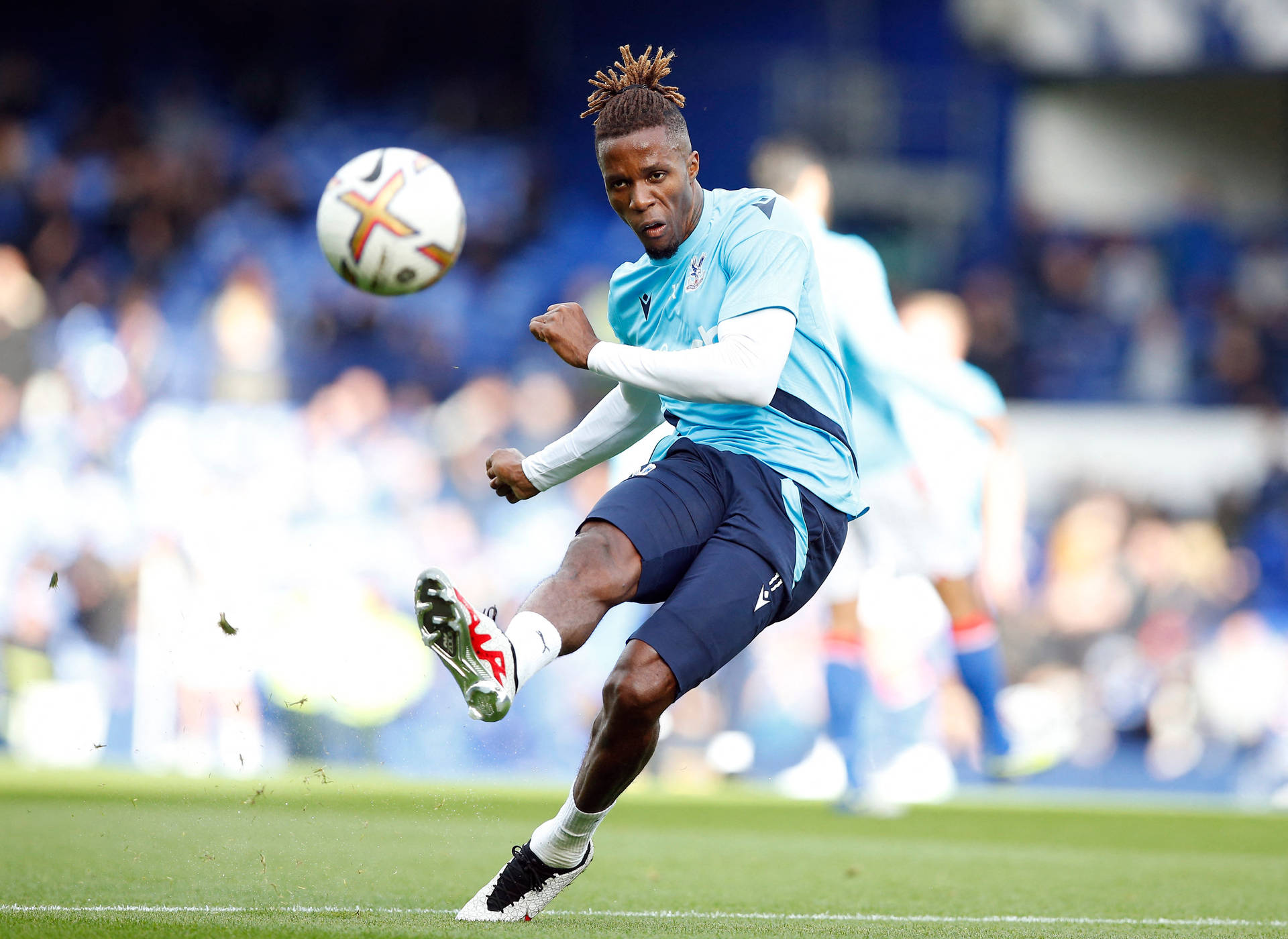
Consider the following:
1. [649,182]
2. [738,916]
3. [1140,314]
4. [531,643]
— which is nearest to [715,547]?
[531,643]

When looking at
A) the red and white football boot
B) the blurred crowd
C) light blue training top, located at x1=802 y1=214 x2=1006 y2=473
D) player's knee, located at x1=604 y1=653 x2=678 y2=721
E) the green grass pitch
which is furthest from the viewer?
the blurred crowd

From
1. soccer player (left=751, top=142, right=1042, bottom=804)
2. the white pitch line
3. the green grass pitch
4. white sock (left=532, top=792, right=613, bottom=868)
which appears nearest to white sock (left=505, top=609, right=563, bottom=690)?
white sock (left=532, top=792, right=613, bottom=868)

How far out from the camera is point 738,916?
4539 mm

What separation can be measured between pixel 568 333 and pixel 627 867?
97.9 inches

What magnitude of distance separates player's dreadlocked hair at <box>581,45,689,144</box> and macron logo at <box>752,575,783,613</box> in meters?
1.22

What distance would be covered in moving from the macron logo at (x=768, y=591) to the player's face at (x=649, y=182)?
94cm

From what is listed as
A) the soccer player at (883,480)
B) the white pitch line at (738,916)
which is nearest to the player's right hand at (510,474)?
the white pitch line at (738,916)

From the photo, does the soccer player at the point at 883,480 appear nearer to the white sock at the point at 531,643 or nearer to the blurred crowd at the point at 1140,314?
the white sock at the point at 531,643

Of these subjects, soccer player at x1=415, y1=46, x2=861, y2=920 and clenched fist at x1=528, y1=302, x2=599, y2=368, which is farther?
clenched fist at x1=528, y1=302, x2=599, y2=368

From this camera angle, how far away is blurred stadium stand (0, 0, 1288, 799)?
11.0 metres

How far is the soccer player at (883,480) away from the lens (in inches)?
294

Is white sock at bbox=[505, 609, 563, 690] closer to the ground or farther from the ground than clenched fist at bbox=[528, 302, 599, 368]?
closer to the ground

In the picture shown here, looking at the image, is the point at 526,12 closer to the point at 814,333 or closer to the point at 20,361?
the point at 20,361

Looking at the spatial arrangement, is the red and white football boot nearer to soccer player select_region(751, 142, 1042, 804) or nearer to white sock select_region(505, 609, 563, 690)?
white sock select_region(505, 609, 563, 690)
